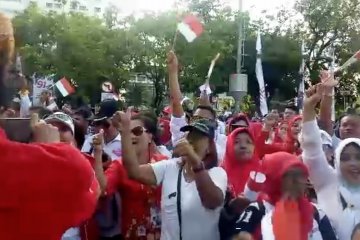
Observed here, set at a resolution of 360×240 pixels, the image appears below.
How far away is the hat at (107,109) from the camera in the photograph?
5808mm

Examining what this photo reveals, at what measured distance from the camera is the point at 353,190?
409 centimetres

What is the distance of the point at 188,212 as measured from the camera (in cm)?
408

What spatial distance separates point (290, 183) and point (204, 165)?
55cm

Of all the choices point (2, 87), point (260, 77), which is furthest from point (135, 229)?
point (260, 77)

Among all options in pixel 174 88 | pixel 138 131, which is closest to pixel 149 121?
pixel 138 131

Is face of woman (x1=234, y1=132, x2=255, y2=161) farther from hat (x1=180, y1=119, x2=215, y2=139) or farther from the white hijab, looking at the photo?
the white hijab

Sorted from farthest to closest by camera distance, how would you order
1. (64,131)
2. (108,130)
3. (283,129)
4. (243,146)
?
(283,129)
(108,130)
(243,146)
(64,131)

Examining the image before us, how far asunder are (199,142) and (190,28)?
3.18m

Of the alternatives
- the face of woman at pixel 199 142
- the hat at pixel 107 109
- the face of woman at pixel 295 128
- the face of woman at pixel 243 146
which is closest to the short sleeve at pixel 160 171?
the face of woman at pixel 199 142

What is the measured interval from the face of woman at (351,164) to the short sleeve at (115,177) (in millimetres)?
1415

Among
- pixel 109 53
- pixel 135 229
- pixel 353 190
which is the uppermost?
pixel 109 53

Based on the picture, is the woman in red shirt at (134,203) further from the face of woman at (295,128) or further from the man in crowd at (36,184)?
the face of woman at (295,128)

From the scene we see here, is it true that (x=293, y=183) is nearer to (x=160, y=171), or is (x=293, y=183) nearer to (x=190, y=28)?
(x=160, y=171)

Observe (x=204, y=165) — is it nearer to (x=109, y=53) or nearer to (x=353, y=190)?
(x=353, y=190)
